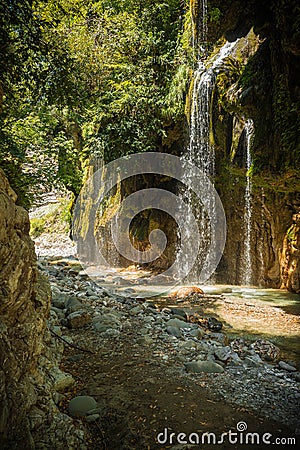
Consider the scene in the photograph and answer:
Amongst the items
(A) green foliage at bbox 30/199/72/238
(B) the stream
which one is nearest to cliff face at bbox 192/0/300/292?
(B) the stream

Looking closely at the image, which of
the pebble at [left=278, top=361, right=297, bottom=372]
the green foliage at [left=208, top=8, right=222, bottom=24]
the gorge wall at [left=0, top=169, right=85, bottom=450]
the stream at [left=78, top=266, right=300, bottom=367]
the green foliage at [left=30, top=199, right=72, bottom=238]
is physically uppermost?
the green foliage at [left=208, top=8, right=222, bottom=24]

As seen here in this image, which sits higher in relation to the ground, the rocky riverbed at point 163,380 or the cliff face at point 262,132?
the cliff face at point 262,132

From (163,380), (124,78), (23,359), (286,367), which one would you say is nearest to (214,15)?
(124,78)

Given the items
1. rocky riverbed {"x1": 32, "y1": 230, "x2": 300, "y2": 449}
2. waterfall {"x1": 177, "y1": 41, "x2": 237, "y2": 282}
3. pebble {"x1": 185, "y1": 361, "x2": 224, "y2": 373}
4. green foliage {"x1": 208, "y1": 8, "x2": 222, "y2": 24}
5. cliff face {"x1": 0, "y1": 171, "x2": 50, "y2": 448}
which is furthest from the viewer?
waterfall {"x1": 177, "y1": 41, "x2": 237, "y2": 282}

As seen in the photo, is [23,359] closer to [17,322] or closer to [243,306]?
[17,322]

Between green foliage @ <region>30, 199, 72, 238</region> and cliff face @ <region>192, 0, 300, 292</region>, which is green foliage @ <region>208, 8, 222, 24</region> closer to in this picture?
cliff face @ <region>192, 0, 300, 292</region>

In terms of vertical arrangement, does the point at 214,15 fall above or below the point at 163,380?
above

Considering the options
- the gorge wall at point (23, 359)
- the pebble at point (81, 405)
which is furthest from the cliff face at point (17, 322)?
the pebble at point (81, 405)

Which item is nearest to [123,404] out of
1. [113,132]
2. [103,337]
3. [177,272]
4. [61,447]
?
[61,447]

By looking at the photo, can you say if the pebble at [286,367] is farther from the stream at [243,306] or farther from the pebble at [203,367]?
the pebble at [203,367]

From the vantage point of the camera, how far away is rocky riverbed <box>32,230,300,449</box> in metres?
2.44

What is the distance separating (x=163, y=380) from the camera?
3.11 metres

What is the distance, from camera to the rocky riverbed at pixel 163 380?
2441mm

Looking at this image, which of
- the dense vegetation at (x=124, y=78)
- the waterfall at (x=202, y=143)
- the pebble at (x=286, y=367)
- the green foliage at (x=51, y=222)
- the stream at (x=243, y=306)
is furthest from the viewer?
the green foliage at (x=51, y=222)
